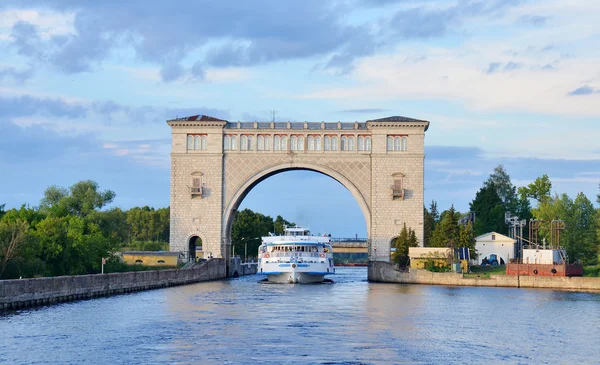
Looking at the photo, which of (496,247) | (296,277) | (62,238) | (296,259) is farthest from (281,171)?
(62,238)

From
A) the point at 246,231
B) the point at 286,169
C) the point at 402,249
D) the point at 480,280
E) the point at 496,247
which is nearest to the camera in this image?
the point at 480,280

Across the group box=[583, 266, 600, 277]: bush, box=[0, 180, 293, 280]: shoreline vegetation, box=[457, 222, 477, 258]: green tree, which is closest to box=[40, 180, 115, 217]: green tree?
box=[0, 180, 293, 280]: shoreline vegetation

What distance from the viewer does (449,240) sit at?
80562 mm

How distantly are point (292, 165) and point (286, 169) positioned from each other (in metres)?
1.07

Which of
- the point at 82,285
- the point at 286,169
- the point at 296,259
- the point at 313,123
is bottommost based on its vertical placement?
the point at 82,285

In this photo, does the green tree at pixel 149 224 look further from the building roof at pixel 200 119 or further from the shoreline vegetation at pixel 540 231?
the building roof at pixel 200 119

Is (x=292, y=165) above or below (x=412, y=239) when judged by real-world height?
above

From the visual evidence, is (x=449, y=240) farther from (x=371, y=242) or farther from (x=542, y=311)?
(x=542, y=311)

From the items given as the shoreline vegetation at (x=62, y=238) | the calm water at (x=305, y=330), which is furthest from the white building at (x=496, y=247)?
the calm water at (x=305, y=330)

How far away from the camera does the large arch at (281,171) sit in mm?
82188

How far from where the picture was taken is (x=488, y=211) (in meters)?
116

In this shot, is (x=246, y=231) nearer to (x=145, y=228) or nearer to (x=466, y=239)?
(x=145, y=228)

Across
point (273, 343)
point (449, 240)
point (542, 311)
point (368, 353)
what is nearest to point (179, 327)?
point (273, 343)

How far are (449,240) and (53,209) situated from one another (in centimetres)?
3319
